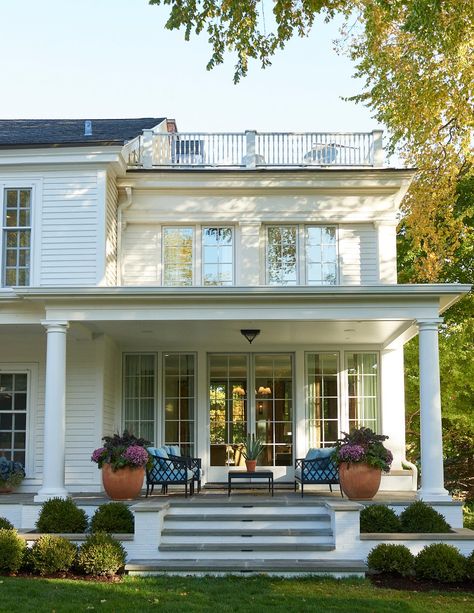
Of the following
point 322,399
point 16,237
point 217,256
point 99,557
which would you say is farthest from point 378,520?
point 16,237

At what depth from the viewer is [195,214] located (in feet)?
49.8

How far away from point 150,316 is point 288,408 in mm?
4126

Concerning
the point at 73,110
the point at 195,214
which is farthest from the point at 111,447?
the point at 73,110

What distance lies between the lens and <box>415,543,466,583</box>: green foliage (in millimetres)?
9297

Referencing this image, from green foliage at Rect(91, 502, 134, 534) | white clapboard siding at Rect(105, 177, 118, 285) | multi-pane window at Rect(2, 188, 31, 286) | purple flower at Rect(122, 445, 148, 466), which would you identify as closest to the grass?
green foliage at Rect(91, 502, 134, 534)

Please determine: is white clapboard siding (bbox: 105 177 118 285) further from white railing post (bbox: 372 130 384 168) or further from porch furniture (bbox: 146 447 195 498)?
white railing post (bbox: 372 130 384 168)

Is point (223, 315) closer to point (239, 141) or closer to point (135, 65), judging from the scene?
point (135, 65)

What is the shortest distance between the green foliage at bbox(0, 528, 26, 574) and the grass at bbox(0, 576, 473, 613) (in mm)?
252

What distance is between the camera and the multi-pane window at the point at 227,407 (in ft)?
49.3

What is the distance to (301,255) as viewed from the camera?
15.3 meters

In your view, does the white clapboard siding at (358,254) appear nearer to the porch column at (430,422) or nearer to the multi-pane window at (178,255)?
the multi-pane window at (178,255)

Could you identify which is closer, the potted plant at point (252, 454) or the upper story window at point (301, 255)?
the potted plant at point (252, 454)

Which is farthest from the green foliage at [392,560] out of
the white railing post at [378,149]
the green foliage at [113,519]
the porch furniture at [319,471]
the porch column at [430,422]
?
the white railing post at [378,149]

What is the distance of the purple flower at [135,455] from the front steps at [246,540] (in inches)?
37.6
